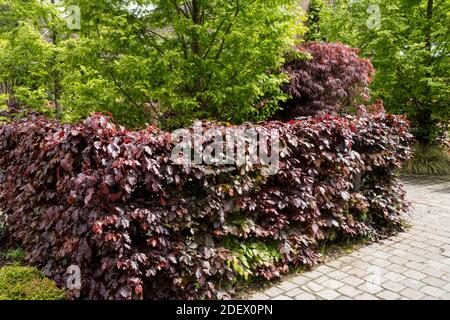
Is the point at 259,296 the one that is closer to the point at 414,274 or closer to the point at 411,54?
the point at 414,274

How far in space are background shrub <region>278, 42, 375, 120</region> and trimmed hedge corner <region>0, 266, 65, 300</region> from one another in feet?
19.4

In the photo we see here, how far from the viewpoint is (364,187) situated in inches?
218

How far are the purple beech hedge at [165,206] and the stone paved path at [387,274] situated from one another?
0.23 meters

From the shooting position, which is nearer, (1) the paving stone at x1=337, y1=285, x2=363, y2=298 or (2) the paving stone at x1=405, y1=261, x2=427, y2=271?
(1) the paving stone at x1=337, y1=285, x2=363, y2=298

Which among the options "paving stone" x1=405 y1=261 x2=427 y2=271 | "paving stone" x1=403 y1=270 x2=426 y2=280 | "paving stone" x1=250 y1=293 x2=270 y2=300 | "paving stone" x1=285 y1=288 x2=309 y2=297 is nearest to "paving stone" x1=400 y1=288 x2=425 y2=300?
"paving stone" x1=403 y1=270 x2=426 y2=280

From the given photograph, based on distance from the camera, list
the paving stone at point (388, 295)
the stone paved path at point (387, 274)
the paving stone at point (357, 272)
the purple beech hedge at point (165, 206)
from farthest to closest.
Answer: the paving stone at point (357, 272) < the stone paved path at point (387, 274) < the paving stone at point (388, 295) < the purple beech hedge at point (165, 206)

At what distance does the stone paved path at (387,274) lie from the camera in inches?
148

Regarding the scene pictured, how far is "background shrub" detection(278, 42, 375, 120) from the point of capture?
26.7 ft

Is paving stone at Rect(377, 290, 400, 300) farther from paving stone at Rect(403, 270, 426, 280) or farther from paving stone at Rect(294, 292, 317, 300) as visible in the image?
paving stone at Rect(294, 292, 317, 300)

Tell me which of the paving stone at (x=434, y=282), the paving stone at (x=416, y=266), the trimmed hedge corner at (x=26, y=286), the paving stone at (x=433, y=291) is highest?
the trimmed hedge corner at (x=26, y=286)

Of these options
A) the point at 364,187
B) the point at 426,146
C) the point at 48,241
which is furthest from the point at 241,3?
the point at 426,146

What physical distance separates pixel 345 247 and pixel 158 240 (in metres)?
2.62

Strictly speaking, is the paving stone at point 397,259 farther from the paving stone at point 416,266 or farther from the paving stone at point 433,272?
the paving stone at point 433,272

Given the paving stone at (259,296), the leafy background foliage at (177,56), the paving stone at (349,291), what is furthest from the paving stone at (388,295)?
the leafy background foliage at (177,56)
